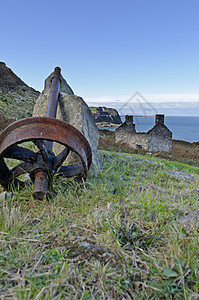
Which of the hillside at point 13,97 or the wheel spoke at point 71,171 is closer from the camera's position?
the wheel spoke at point 71,171

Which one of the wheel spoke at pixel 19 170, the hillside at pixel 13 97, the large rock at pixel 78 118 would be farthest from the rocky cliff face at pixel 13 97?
the wheel spoke at pixel 19 170

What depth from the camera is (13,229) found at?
7.60ft

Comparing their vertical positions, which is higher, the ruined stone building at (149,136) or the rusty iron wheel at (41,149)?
the rusty iron wheel at (41,149)

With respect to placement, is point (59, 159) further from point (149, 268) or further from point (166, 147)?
point (166, 147)

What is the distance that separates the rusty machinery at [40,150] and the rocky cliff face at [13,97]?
36.9 ft

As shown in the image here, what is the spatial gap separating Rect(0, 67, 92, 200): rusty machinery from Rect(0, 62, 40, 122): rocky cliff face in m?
11.2

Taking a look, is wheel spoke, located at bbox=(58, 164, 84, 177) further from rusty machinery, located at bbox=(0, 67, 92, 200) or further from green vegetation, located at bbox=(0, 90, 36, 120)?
green vegetation, located at bbox=(0, 90, 36, 120)

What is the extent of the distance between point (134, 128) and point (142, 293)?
23282mm

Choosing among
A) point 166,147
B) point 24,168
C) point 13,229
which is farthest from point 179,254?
point 166,147

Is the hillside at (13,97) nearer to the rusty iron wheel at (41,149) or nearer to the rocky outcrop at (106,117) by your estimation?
the rocky outcrop at (106,117)

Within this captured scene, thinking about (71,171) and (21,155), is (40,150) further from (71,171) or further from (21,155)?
(71,171)

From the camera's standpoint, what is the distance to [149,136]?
22.0 meters

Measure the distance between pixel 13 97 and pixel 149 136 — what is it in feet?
40.4

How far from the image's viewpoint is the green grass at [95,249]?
160 centimetres
